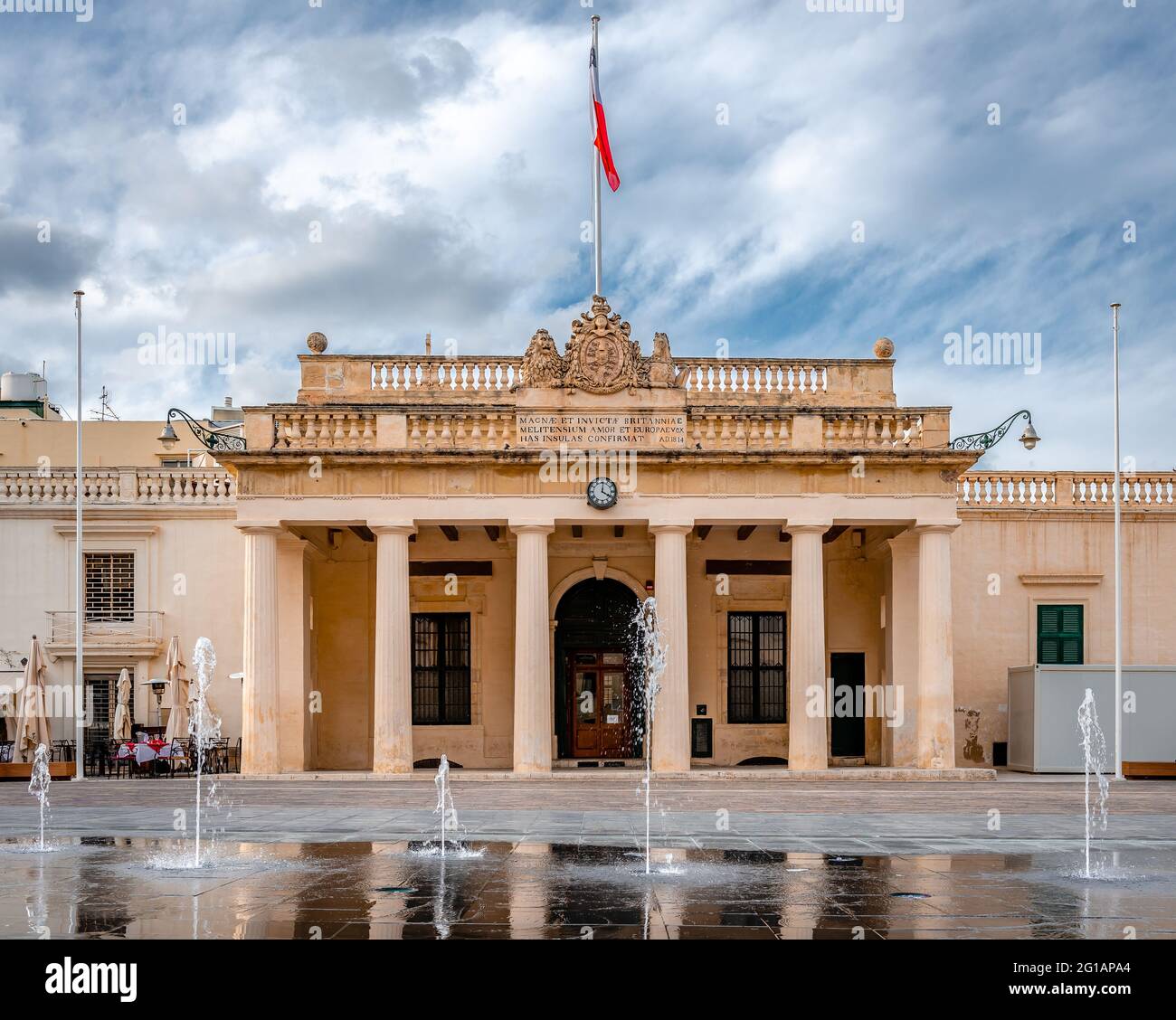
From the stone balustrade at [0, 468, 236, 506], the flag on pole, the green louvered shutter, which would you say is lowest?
the green louvered shutter

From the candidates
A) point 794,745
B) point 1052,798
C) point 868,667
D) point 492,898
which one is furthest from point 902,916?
point 868,667

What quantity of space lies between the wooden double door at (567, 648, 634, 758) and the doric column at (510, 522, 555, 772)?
4529mm

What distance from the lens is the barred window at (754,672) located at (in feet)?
108

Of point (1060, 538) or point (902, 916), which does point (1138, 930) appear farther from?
point (1060, 538)

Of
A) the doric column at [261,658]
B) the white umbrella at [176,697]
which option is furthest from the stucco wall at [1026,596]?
the white umbrella at [176,697]

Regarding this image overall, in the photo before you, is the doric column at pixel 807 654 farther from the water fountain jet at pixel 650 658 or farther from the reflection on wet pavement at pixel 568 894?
the reflection on wet pavement at pixel 568 894

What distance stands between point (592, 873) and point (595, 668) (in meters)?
20.8

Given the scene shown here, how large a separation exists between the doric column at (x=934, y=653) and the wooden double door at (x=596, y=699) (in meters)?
7.40

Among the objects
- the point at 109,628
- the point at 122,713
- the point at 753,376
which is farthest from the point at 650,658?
the point at 109,628

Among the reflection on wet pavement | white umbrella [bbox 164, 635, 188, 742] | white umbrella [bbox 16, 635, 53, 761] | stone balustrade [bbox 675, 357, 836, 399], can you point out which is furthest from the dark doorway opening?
the reflection on wet pavement

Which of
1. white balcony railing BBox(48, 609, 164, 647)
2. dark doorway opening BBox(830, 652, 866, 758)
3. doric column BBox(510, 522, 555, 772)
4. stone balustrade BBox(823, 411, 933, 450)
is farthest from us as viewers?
dark doorway opening BBox(830, 652, 866, 758)

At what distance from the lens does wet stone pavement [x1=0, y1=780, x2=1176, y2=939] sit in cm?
949

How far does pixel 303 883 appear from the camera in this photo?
1141cm

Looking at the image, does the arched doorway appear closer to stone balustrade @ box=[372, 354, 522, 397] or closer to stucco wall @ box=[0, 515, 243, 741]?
stone balustrade @ box=[372, 354, 522, 397]
